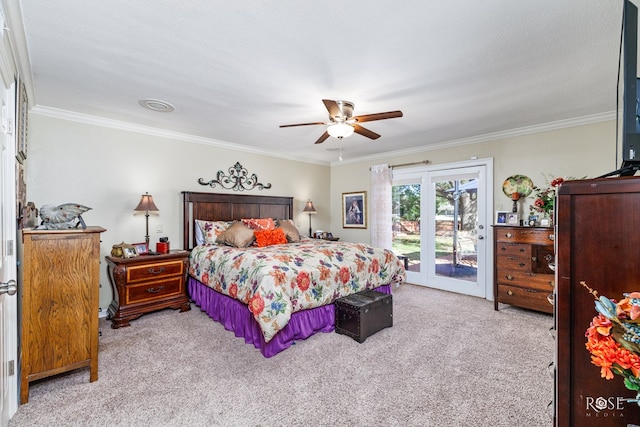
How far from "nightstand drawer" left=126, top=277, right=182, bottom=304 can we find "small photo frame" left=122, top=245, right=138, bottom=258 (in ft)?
1.12

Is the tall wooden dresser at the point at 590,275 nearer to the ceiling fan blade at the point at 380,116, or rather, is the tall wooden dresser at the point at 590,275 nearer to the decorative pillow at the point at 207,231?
the ceiling fan blade at the point at 380,116

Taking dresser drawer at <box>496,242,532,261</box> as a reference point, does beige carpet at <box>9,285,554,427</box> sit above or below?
below

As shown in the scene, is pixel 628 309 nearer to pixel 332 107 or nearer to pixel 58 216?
pixel 332 107

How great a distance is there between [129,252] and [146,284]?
0.42 m

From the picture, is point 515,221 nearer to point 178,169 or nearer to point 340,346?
point 340,346

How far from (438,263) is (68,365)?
4748 mm

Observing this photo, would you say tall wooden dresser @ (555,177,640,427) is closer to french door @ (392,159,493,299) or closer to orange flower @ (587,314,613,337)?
orange flower @ (587,314,613,337)

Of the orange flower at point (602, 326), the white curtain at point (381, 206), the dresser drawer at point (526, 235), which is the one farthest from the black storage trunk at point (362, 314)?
the white curtain at point (381, 206)

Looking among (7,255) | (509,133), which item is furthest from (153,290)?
(509,133)

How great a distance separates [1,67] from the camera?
162 centimetres

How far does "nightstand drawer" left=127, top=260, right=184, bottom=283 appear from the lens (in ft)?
10.9

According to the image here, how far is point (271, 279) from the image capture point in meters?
2.66

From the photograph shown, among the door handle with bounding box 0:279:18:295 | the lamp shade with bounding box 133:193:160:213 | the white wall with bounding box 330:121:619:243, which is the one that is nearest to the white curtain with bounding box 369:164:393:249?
the white wall with bounding box 330:121:619:243

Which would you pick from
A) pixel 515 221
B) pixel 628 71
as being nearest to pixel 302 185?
pixel 515 221
